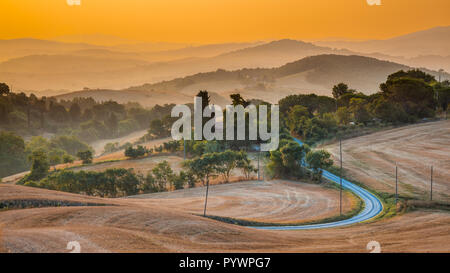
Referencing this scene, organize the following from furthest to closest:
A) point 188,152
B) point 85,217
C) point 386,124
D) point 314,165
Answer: point 386,124 < point 188,152 < point 314,165 < point 85,217

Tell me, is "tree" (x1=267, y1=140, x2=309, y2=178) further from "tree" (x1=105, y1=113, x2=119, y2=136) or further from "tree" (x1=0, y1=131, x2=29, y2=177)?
"tree" (x1=105, y1=113, x2=119, y2=136)

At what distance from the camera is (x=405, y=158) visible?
72188 mm

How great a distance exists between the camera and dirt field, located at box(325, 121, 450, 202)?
5769 centimetres

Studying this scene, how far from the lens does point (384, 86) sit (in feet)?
385

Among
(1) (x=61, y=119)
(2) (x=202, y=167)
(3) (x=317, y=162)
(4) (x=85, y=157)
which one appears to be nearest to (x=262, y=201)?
(2) (x=202, y=167)

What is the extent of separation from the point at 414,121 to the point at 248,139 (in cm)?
4270

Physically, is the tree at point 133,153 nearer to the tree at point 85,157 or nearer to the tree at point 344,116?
the tree at point 85,157

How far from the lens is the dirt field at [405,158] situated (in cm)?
5769

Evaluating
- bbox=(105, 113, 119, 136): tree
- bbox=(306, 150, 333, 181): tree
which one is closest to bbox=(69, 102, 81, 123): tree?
bbox=(105, 113, 119, 136): tree
